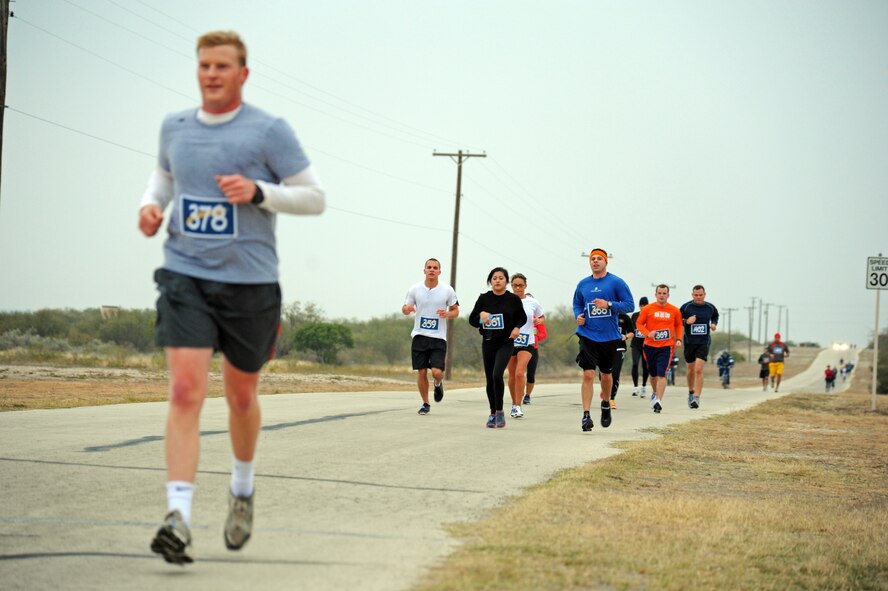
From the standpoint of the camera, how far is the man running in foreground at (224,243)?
5.51 meters

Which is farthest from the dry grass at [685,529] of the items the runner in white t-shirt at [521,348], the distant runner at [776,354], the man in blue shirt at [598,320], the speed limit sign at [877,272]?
the distant runner at [776,354]

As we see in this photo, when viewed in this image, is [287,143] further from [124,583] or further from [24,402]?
[24,402]

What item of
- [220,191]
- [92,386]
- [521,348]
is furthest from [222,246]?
[92,386]

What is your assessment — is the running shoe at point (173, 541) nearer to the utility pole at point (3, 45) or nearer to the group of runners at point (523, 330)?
the group of runners at point (523, 330)

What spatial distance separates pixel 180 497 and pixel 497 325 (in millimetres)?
9564

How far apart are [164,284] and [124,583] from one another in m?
1.38

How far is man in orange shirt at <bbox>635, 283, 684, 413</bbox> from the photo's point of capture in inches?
797

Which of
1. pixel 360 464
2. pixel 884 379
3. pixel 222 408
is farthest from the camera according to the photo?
pixel 884 379

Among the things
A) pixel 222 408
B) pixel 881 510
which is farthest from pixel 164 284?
pixel 222 408

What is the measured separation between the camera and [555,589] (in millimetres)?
5324

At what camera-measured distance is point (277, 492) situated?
A: 7914 mm

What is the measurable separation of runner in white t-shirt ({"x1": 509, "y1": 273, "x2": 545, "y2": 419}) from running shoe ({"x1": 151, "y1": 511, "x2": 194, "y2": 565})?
11.3 metres

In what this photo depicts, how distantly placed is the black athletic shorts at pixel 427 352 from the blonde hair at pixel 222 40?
11.3 meters

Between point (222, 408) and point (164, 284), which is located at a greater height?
point (164, 284)
